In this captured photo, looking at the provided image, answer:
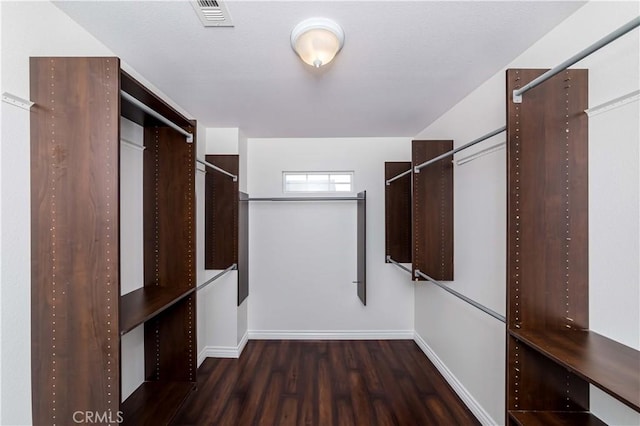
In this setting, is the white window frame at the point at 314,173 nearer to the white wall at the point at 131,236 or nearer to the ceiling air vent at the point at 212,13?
the white wall at the point at 131,236

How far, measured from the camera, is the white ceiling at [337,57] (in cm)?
127

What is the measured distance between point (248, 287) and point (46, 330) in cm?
231

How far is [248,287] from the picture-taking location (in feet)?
11.2

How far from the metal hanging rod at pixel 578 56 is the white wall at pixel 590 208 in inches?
13.7

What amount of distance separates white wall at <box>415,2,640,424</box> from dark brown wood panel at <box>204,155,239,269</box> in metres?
2.08

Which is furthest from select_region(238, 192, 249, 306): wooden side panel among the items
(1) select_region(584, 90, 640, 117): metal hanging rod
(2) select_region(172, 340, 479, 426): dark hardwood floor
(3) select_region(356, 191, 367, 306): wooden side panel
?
(1) select_region(584, 90, 640, 117): metal hanging rod

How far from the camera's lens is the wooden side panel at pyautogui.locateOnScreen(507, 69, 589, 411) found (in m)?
1.19

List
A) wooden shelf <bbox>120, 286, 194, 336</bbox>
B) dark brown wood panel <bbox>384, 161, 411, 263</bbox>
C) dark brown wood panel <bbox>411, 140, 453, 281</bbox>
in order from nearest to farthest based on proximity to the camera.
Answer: wooden shelf <bbox>120, 286, 194, 336</bbox>
dark brown wood panel <bbox>411, 140, 453, 281</bbox>
dark brown wood panel <bbox>384, 161, 411, 263</bbox>

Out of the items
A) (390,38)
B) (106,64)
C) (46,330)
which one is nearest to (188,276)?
(46,330)

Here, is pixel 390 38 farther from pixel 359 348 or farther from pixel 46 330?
pixel 359 348

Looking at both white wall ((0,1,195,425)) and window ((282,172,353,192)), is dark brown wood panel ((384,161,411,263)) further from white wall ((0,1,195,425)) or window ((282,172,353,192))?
white wall ((0,1,195,425))

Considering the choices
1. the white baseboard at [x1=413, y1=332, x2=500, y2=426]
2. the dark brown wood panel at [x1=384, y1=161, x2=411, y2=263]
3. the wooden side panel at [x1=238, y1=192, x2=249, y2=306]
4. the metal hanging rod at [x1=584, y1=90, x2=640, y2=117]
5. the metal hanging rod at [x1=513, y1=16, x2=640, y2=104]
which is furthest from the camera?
the dark brown wood panel at [x1=384, y1=161, x2=411, y2=263]

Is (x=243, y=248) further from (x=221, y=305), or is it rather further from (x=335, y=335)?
(x=335, y=335)

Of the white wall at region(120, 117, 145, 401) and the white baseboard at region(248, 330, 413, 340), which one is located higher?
the white wall at region(120, 117, 145, 401)
